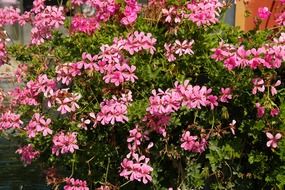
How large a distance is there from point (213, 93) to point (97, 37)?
0.73 meters

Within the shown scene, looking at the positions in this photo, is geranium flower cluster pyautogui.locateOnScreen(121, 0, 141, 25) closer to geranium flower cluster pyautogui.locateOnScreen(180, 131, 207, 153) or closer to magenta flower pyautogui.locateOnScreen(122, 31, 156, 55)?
magenta flower pyautogui.locateOnScreen(122, 31, 156, 55)

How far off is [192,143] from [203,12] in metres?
0.61

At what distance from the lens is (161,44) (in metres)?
3.32

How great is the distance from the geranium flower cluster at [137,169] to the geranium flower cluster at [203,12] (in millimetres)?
680

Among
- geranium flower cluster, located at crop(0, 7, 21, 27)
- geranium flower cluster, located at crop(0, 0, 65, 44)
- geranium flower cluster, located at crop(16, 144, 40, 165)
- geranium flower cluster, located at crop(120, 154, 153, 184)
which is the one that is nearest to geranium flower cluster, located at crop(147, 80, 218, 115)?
geranium flower cluster, located at crop(120, 154, 153, 184)

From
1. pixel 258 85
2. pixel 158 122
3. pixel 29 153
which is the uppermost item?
pixel 258 85

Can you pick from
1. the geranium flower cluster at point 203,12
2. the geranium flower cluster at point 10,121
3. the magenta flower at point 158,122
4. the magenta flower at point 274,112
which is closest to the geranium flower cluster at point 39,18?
the geranium flower cluster at point 10,121

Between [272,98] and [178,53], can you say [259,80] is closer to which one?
[272,98]

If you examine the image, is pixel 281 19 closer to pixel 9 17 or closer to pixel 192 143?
pixel 192 143

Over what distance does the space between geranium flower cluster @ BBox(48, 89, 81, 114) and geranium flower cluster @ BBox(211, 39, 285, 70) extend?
0.65m

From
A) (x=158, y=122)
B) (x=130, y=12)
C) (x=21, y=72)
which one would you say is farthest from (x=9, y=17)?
(x=158, y=122)

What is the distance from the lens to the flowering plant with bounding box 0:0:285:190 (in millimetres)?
2982

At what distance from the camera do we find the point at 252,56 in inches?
116

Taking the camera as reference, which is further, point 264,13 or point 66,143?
point 264,13
